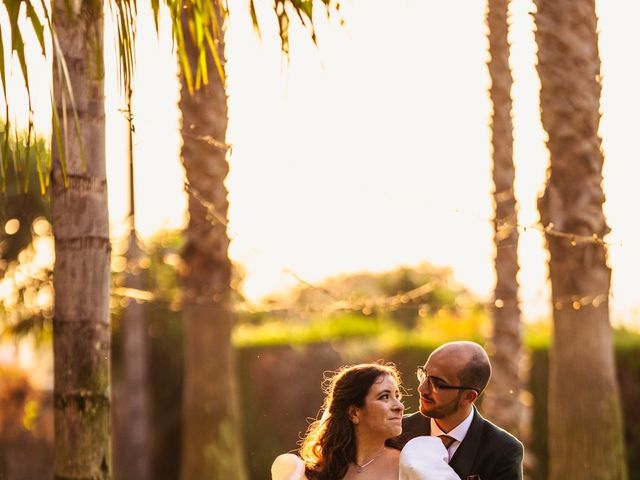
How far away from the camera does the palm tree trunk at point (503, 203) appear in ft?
38.8

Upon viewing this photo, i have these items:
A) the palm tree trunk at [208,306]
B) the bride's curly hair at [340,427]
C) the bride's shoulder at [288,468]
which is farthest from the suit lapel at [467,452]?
the palm tree trunk at [208,306]

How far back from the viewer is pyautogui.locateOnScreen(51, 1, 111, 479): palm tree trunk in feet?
20.1

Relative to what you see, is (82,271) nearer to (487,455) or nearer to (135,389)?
(487,455)

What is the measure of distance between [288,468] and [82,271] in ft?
4.69

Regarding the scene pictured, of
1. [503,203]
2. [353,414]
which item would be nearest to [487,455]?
[353,414]

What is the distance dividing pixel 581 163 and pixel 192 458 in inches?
222

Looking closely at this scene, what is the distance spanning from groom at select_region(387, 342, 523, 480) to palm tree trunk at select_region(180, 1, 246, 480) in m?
6.91

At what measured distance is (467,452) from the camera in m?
4.98

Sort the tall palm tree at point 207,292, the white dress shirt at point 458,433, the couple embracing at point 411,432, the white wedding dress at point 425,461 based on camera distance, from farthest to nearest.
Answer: the tall palm tree at point 207,292 → the white dress shirt at point 458,433 → the couple embracing at point 411,432 → the white wedding dress at point 425,461

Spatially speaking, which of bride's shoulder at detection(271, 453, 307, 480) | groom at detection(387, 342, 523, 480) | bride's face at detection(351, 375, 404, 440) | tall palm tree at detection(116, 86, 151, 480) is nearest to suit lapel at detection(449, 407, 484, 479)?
groom at detection(387, 342, 523, 480)

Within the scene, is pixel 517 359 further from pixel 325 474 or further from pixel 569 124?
pixel 325 474

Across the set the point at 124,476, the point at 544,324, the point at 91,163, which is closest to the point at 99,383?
the point at 91,163

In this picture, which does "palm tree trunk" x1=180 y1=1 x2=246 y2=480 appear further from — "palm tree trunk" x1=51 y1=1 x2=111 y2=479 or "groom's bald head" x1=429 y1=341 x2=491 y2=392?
"groom's bald head" x1=429 y1=341 x2=491 y2=392

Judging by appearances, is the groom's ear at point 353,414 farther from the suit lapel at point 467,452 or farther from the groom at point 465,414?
the suit lapel at point 467,452
